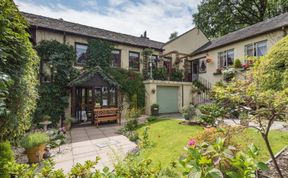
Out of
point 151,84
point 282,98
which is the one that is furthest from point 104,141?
point 151,84

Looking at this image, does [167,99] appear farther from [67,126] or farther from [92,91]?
[67,126]

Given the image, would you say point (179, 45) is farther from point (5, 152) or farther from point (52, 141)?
point (5, 152)

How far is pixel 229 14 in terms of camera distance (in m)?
23.3

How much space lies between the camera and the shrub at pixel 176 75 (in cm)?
1502

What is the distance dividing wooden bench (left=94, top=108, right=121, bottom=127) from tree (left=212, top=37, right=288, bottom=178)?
7.42m

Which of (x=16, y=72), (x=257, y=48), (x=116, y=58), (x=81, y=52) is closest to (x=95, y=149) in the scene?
(x=16, y=72)

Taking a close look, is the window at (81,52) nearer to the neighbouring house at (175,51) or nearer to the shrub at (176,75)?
the neighbouring house at (175,51)

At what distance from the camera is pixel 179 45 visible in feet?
55.4

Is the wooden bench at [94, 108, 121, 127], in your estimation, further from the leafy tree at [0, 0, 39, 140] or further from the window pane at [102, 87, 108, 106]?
the leafy tree at [0, 0, 39, 140]

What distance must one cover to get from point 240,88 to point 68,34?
426 inches

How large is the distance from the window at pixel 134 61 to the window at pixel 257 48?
7.96 meters

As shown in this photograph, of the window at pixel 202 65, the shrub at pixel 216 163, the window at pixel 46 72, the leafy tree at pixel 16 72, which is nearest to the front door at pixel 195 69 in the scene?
the window at pixel 202 65

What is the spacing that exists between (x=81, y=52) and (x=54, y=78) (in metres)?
2.59

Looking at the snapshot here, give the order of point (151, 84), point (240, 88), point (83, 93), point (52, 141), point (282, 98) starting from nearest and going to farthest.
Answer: point (282, 98)
point (240, 88)
point (52, 141)
point (83, 93)
point (151, 84)
